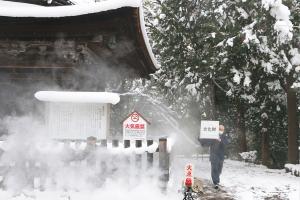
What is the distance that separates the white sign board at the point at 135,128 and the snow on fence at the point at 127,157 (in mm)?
489

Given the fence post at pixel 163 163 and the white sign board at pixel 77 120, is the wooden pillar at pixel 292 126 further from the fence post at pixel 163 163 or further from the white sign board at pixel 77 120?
the white sign board at pixel 77 120

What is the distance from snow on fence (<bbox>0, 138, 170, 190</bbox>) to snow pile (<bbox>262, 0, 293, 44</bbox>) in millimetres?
6349

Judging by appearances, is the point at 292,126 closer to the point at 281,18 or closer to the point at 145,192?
the point at 281,18

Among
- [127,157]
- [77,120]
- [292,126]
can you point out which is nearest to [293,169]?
[292,126]

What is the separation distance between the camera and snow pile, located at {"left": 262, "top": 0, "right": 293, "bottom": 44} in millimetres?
13125

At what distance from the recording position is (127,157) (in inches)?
349

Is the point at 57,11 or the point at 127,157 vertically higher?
the point at 57,11

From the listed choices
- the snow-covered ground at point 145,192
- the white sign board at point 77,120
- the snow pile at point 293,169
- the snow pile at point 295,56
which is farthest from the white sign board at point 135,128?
the snow pile at point 293,169

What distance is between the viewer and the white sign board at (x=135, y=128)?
31.7 ft

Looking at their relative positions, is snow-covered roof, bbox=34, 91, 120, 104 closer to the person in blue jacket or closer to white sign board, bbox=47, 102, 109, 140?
white sign board, bbox=47, 102, 109, 140

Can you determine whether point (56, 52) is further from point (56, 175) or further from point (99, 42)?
point (56, 175)

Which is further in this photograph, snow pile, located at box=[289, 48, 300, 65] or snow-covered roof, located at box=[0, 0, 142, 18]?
snow pile, located at box=[289, 48, 300, 65]

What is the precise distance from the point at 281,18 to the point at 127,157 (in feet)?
25.2

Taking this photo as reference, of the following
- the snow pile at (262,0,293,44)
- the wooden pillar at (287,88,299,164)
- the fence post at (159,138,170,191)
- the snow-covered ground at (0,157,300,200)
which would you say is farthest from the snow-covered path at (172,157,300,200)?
the snow pile at (262,0,293,44)
